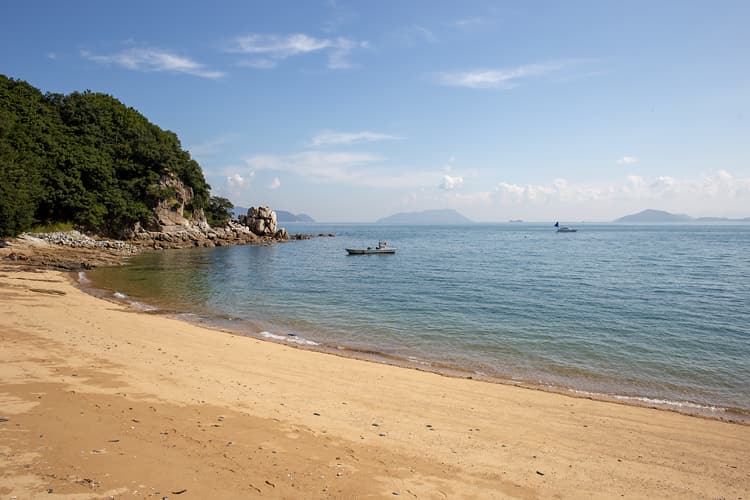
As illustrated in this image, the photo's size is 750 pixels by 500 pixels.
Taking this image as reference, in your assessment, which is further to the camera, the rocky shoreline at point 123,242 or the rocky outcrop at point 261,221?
the rocky outcrop at point 261,221

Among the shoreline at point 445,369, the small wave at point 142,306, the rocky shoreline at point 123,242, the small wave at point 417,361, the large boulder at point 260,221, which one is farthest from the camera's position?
the large boulder at point 260,221

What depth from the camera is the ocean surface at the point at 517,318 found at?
45.9ft

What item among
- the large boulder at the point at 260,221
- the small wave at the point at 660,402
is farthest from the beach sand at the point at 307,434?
the large boulder at the point at 260,221

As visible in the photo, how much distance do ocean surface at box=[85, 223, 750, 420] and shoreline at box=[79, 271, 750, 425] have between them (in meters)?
0.08

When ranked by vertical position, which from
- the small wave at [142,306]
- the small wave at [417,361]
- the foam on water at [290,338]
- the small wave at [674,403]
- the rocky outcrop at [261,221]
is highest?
the rocky outcrop at [261,221]

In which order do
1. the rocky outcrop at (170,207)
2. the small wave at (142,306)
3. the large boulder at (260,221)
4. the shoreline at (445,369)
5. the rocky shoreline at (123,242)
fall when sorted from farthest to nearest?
the large boulder at (260,221) < the rocky outcrop at (170,207) < the rocky shoreline at (123,242) < the small wave at (142,306) < the shoreline at (445,369)

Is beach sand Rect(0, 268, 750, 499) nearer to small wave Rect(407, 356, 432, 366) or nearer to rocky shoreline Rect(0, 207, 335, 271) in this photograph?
small wave Rect(407, 356, 432, 366)

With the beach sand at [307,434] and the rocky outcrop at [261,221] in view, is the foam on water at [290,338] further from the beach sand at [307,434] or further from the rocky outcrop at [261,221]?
the rocky outcrop at [261,221]

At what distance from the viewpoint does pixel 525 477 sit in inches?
254

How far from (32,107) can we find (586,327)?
251 ft

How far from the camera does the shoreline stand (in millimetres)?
11469

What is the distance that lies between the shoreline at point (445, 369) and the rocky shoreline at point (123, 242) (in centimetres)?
2051

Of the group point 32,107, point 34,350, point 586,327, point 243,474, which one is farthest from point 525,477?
point 32,107

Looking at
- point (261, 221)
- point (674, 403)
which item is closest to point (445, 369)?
point (674, 403)
